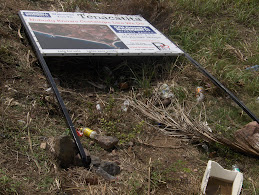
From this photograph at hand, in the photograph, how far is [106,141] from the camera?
128 inches

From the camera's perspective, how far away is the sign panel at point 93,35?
156 inches

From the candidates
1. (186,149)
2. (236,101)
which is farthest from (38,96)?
(236,101)

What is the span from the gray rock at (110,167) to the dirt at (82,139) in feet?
0.18

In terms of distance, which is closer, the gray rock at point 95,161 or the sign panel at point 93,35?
the gray rock at point 95,161

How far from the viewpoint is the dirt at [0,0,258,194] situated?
2768 millimetres

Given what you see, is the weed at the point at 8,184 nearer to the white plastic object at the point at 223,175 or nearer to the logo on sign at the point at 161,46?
the white plastic object at the point at 223,175

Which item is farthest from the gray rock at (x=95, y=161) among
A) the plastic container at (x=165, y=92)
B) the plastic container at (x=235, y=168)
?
the plastic container at (x=165, y=92)

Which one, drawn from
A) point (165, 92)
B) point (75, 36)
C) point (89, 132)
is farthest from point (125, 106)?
point (75, 36)

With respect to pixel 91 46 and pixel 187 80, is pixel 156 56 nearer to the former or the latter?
pixel 187 80

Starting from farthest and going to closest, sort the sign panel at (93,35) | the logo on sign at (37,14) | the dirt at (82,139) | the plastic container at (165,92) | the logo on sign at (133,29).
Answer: the logo on sign at (133,29)
the logo on sign at (37,14)
the plastic container at (165,92)
the sign panel at (93,35)
the dirt at (82,139)

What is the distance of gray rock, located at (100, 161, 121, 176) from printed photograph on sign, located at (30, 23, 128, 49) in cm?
157

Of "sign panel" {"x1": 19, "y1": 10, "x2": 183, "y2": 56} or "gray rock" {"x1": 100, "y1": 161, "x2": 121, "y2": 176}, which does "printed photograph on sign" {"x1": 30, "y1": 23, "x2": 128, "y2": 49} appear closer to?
"sign panel" {"x1": 19, "y1": 10, "x2": 183, "y2": 56}

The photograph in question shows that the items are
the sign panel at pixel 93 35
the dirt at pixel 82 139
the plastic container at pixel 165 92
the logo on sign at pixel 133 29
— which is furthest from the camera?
the logo on sign at pixel 133 29

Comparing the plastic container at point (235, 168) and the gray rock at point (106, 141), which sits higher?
the plastic container at point (235, 168)
